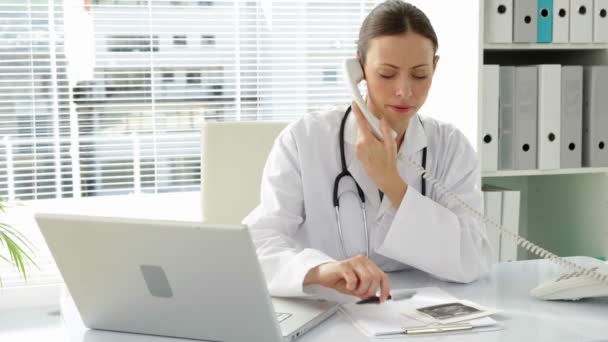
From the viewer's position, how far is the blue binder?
2701 millimetres

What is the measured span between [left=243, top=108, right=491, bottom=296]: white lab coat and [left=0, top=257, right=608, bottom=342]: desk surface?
46mm

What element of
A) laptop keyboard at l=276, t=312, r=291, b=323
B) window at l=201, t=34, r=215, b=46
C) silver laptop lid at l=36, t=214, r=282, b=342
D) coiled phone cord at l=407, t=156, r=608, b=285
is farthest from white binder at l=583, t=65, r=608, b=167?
silver laptop lid at l=36, t=214, r=282, b=342

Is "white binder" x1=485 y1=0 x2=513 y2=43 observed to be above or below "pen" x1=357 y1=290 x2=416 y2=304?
above

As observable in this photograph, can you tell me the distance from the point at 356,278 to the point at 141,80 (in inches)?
97.4

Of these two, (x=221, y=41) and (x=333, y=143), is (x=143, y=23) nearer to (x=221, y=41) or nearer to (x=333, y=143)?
(x=221, y=41)

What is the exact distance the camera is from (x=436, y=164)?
1.83 metres

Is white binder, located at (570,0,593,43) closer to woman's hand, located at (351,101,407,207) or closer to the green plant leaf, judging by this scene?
woman's hand, located at (351,101,407,207)

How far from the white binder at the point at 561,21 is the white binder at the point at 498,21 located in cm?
16

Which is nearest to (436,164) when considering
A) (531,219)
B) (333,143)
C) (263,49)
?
(333,143)

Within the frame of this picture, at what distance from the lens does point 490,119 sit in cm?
267

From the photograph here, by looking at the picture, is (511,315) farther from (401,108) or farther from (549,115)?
(549,115)

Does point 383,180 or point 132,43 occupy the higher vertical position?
point 132,43

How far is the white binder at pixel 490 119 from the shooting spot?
2650 mm

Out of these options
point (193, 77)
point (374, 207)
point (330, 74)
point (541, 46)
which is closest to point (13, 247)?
point (193, 77)
